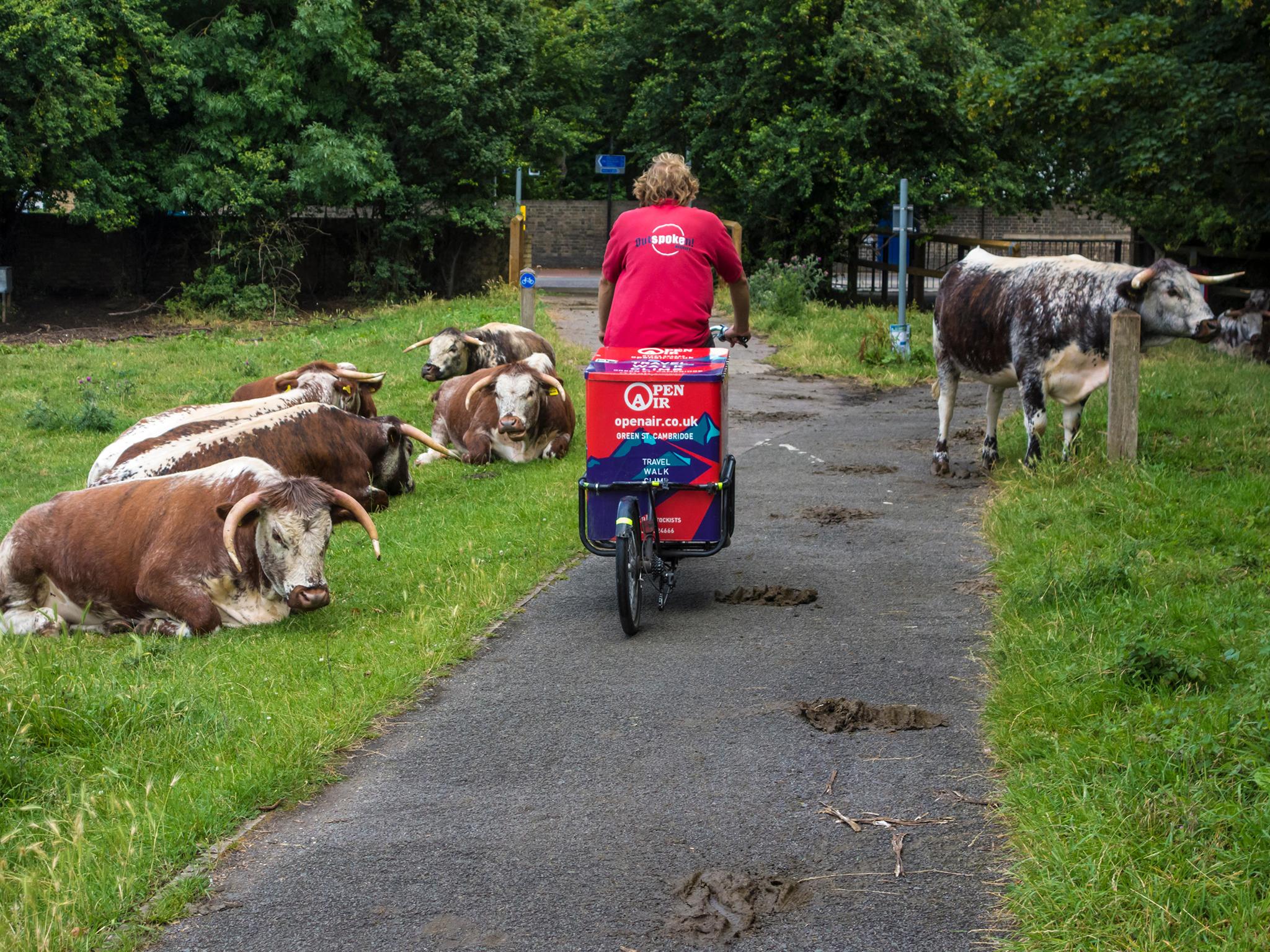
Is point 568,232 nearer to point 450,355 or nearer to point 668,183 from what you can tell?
point 450,355

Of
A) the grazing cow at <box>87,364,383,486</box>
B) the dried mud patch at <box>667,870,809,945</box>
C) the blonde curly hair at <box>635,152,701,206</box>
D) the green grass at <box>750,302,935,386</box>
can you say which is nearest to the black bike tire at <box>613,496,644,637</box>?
the blonde curly hair at <box>635,152,701,206</box>

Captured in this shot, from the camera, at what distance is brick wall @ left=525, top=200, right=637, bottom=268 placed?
45312 mm

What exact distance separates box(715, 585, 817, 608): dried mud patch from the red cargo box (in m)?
0.61

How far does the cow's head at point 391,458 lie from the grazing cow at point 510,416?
123 cm

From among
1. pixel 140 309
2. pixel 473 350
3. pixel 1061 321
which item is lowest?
pixel 473 350

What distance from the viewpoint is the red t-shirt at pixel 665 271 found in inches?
268

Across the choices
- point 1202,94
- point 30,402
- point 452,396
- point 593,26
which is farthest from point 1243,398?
point 593,26

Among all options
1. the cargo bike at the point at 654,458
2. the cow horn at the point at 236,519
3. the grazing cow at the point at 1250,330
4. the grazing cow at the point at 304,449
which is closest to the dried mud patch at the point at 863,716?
the cargo bike at the point at 654,458

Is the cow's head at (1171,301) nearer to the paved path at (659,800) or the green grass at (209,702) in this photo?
the paved path at (659,800)

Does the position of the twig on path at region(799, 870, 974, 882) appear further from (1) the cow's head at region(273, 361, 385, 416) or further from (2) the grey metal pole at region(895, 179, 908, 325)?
(2) the grey metal pole at region(895, 179, 908, 325)

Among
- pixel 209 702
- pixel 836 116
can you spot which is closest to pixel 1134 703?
pixel 209 702

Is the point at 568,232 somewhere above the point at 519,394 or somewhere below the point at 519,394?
above

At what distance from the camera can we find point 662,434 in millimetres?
6559

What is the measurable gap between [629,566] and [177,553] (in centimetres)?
247
